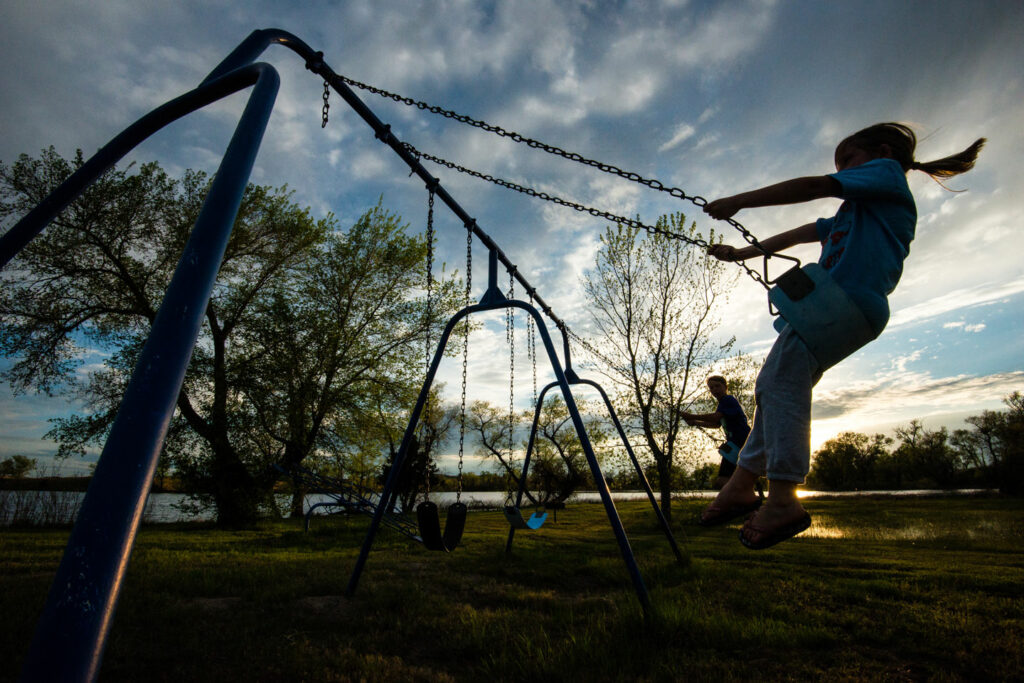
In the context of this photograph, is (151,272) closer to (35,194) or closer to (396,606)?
(35,194)

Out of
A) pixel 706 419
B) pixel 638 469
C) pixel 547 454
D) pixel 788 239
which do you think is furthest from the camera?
pixel 547 454

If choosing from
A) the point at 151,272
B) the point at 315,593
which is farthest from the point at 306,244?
the point at 315,593

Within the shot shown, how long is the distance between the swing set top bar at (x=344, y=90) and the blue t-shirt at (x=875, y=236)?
9.95 feet

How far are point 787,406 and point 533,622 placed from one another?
3019 millimetres

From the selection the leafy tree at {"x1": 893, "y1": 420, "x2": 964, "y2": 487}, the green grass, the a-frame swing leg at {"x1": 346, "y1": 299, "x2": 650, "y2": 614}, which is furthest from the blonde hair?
the leafy tree at {"x1": 893, "y1": 420, "x2": 964, "y2": 487}

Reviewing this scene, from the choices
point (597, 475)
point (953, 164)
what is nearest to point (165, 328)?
point (953, 164)

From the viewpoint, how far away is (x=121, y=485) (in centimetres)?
109

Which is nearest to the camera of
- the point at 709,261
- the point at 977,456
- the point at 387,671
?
the point at 387,671

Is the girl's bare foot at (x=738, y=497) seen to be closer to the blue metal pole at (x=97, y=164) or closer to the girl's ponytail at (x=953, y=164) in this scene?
the girl's ponytail at (x=953, y=164)

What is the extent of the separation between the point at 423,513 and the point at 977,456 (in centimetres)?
9048

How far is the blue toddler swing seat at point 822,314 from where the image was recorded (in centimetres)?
181

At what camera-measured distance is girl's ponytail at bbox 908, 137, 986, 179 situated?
7.38 ft

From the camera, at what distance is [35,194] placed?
512 inches

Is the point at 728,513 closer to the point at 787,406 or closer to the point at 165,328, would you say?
the point at 787,406
